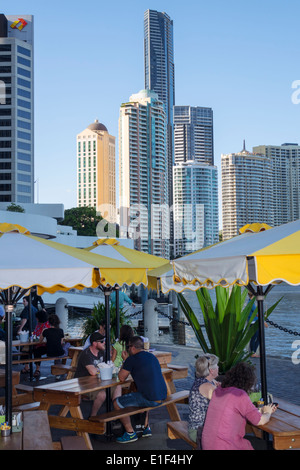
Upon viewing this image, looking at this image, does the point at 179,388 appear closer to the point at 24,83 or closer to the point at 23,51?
the point at 24,83

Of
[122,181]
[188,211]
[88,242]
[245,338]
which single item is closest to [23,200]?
[88,242]

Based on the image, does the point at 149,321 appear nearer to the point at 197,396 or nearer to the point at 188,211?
the point at 197,396

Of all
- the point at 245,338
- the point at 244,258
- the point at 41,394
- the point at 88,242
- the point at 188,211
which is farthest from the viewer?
the point at 188,211

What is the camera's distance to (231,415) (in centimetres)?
403

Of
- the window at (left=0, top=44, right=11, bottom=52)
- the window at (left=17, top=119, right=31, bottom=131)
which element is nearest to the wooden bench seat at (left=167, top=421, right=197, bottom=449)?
the window at (left=17, top=119, right=31, bottom=131)

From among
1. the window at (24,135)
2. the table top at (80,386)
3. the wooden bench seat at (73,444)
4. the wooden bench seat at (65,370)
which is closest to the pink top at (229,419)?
the wooden bench seat at (73,444)

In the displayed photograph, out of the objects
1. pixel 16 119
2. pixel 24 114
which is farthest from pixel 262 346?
pixel 24 114

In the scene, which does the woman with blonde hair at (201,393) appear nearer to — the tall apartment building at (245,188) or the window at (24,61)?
the window at (24,61)

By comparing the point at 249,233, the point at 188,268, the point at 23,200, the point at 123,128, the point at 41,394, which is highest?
the point at 123,128

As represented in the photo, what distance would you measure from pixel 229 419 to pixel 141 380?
194 centimetres

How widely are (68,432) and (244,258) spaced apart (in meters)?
3.69

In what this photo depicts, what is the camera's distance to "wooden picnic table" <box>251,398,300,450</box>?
4.26 meters

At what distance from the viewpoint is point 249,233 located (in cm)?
600

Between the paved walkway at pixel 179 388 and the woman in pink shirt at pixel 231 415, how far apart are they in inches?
46.4
